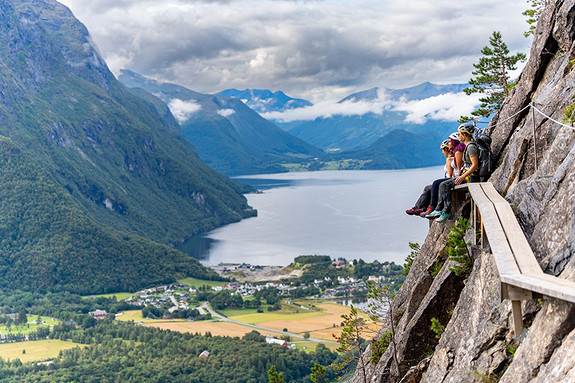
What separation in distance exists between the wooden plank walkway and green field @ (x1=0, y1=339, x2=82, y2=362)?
75058 millimetres

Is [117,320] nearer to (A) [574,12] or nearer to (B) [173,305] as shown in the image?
(B) [173,305]

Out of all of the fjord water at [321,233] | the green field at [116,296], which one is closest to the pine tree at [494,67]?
the fjord water at [321,233]

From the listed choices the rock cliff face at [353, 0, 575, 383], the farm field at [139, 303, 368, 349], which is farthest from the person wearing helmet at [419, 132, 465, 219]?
the farm field at [139, 303, 368, 349]

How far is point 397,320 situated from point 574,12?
727 cm

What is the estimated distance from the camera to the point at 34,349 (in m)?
76.9

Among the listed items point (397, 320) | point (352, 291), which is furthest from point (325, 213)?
point (397, 320)

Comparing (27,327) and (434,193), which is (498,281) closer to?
(434,193)

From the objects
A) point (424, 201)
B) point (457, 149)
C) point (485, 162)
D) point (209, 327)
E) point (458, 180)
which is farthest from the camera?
point (209, 327)

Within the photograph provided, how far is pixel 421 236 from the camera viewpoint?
11431 cm

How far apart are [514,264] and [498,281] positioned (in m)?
1.35

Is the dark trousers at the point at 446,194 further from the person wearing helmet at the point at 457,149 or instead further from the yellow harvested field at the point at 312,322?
the yellow harvested field at the point at 312,322

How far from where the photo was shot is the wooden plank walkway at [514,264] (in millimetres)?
5145

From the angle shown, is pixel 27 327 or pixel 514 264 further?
pixel 27 327

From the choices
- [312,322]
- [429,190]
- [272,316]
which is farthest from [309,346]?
[429,190]
